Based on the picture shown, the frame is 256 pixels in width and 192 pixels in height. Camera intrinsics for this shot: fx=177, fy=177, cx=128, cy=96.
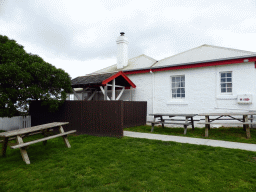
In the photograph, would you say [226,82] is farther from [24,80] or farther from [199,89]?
[24,80]

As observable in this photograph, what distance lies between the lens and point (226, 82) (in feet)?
31.4

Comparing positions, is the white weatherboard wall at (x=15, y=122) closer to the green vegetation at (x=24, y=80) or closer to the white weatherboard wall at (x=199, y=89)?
the green vegetation at (x=24, y=80)

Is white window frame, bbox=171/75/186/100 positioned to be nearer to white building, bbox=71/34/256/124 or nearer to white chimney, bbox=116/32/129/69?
white building, bbox=71/34/256/124

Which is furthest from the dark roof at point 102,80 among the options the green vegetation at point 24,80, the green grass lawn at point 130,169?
the green grass lawn at point 130,169

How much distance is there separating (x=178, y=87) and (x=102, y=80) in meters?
4.75

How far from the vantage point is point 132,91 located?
12.8 meters

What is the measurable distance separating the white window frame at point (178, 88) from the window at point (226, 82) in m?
2.06

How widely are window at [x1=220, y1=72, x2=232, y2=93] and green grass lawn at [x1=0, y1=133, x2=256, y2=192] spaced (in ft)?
17.1

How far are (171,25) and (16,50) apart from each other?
10681 millimetres

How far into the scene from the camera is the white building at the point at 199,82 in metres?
9.01

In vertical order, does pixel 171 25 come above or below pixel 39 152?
above

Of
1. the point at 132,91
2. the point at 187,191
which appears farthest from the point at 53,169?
the point at 132,91

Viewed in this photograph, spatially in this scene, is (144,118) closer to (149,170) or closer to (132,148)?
(132,148)

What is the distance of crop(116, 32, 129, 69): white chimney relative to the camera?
46.0ft
